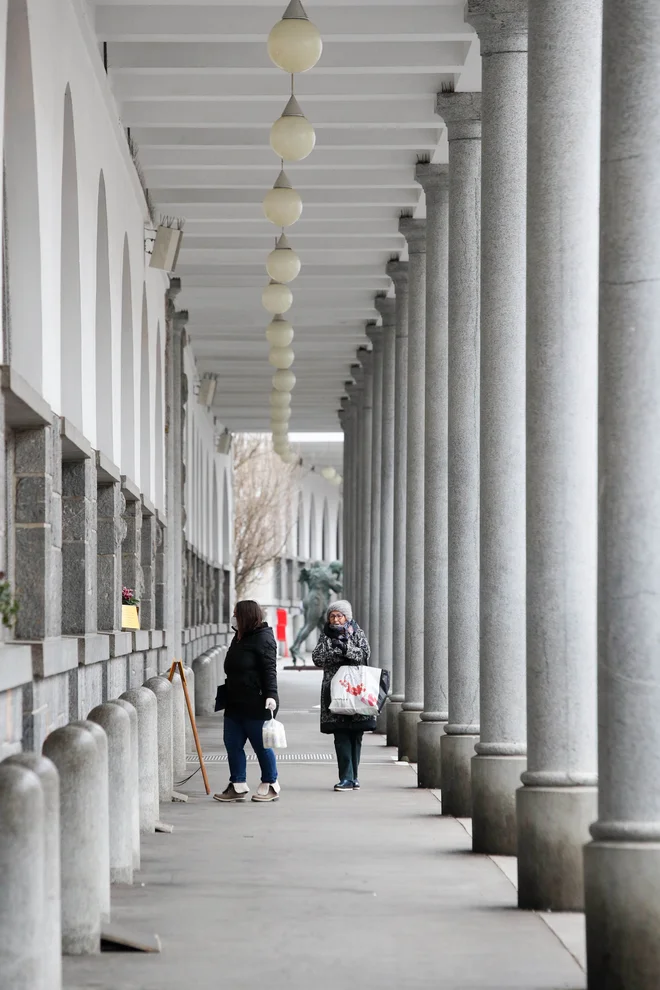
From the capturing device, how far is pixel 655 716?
630cm

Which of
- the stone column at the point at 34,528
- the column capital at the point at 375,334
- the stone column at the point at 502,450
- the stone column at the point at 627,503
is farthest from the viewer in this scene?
the column capital at the point at 375,334

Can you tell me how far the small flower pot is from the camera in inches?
632

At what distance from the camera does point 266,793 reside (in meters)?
14.0

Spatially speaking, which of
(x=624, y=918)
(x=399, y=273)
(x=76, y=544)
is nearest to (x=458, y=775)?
(x=76, y=544)

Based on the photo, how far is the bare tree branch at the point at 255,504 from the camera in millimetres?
57844

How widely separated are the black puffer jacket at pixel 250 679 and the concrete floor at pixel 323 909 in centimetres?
78

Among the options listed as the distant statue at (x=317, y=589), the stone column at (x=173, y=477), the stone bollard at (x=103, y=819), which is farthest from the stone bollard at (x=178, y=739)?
the distant statue at (x=317, y=589)

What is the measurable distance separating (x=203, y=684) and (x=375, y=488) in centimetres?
406

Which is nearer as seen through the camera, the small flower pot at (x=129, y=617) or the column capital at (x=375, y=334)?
the small flower pot at (x=129, y=617)

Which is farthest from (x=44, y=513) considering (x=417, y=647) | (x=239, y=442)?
(x=239, y=442)

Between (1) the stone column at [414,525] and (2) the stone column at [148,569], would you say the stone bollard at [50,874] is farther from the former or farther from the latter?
(2) the stone column at [148,569]

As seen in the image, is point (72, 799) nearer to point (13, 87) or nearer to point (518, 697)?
point (518, 697)

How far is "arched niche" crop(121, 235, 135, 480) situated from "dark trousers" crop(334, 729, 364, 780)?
4.29 metres

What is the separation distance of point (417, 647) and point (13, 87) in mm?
9605
